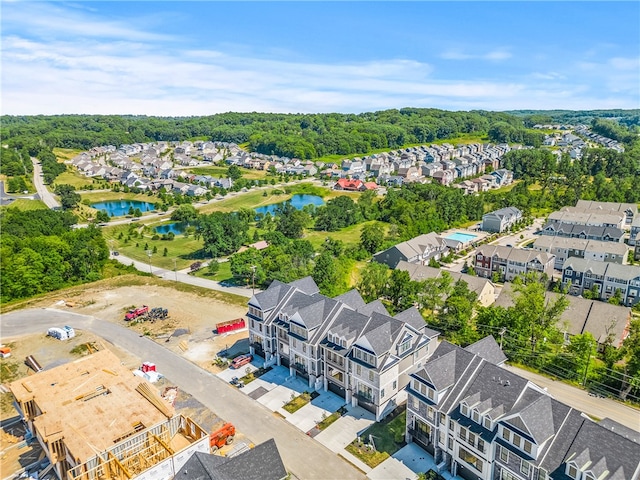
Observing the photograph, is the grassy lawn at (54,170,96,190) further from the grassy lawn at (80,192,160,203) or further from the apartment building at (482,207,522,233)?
the apartment building at (482,207,522,233)

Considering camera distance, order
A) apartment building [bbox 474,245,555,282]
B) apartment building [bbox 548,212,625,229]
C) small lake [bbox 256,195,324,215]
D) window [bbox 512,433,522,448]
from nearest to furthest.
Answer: window [bbox 512,433,522,448] → apartment building [bbox 474,245,555,282] → apartment building [bbox 548,212,625,229] → small lake [bbox 256,195,324,215]

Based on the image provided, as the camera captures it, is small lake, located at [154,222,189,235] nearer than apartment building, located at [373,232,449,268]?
No

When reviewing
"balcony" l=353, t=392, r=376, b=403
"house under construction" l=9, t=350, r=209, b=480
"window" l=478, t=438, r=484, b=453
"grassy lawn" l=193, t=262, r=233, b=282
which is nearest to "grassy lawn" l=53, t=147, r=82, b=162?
"grassy lawn" l=193, t=262, r=233, b=282

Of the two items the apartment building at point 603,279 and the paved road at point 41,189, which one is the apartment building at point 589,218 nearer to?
the apartment building at point 603,279

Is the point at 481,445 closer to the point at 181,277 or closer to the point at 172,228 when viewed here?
the point at 181,277

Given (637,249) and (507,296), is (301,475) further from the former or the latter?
(637,249)

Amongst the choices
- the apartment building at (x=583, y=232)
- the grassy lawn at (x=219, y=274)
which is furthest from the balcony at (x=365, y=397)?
the apartment building at (x=583, y=232)

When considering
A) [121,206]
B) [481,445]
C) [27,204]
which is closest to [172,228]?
[121,206]
